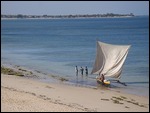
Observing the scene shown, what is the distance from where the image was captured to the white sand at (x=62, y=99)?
1828 cm

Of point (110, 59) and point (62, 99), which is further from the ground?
point (110, 59)

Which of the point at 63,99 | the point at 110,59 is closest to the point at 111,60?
the point at 110,59

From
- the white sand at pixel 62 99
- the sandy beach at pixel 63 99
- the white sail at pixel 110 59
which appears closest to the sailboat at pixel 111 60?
the white sail at pixel 110 59

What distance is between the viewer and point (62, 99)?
869 inches

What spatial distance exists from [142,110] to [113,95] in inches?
181

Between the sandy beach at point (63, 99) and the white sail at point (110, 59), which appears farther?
the white sail at point (110, 59)

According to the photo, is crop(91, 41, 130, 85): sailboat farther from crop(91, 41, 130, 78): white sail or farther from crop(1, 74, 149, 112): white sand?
crop(1, 74, 149, 112): white sand

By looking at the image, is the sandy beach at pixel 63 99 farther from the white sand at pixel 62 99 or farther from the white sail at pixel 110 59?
the white sail at pixel 110 59

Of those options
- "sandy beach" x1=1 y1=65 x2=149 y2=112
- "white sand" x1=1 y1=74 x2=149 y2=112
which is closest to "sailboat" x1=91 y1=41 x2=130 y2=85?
"sandy beach" x1=1 y1=65 x2=149 y2=112

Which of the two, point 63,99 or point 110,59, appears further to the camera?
point 110,59

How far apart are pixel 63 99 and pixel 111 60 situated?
36.5ft

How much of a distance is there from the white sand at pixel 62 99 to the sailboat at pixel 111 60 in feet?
14.9

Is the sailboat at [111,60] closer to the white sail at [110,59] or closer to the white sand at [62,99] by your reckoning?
the white sail at [110,59]

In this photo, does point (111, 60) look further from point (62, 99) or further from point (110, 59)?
point (62, 99)
